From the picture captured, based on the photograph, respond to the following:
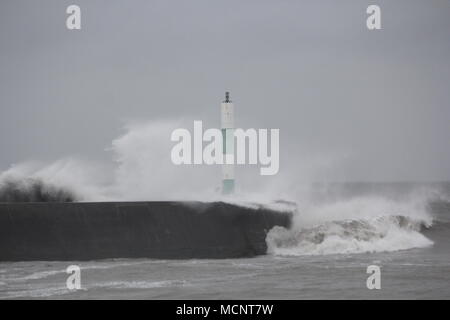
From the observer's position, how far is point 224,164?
22422 mm

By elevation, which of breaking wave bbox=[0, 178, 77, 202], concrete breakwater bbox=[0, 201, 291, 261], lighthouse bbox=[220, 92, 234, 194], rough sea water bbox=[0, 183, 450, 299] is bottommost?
rough sea water bbox=[0, 183, 450, 299]

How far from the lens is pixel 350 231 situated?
21.1 m

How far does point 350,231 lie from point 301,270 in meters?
5.10

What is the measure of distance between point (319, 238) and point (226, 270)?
15.9 feet

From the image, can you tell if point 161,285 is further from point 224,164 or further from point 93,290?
point 224,164

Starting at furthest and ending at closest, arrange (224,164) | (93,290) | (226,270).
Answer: (224,164)
(226,270)
(93,290)

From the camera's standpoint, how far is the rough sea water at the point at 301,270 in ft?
45.3

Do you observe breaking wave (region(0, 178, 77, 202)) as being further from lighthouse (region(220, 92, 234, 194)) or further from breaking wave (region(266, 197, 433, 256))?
breaking wave (region(266, 197, 433, 256))

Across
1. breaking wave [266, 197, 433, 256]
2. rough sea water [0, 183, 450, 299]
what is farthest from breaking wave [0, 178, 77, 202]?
breaking wave [266, 197, 433, 256]

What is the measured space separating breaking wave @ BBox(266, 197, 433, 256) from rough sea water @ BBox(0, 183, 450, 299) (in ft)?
0.09

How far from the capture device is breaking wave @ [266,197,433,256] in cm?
1992

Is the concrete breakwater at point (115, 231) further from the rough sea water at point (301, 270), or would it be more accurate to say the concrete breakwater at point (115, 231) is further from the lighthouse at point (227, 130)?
the lighthouse at point (227, 130)

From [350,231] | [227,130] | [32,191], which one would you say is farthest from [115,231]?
[350,231]
